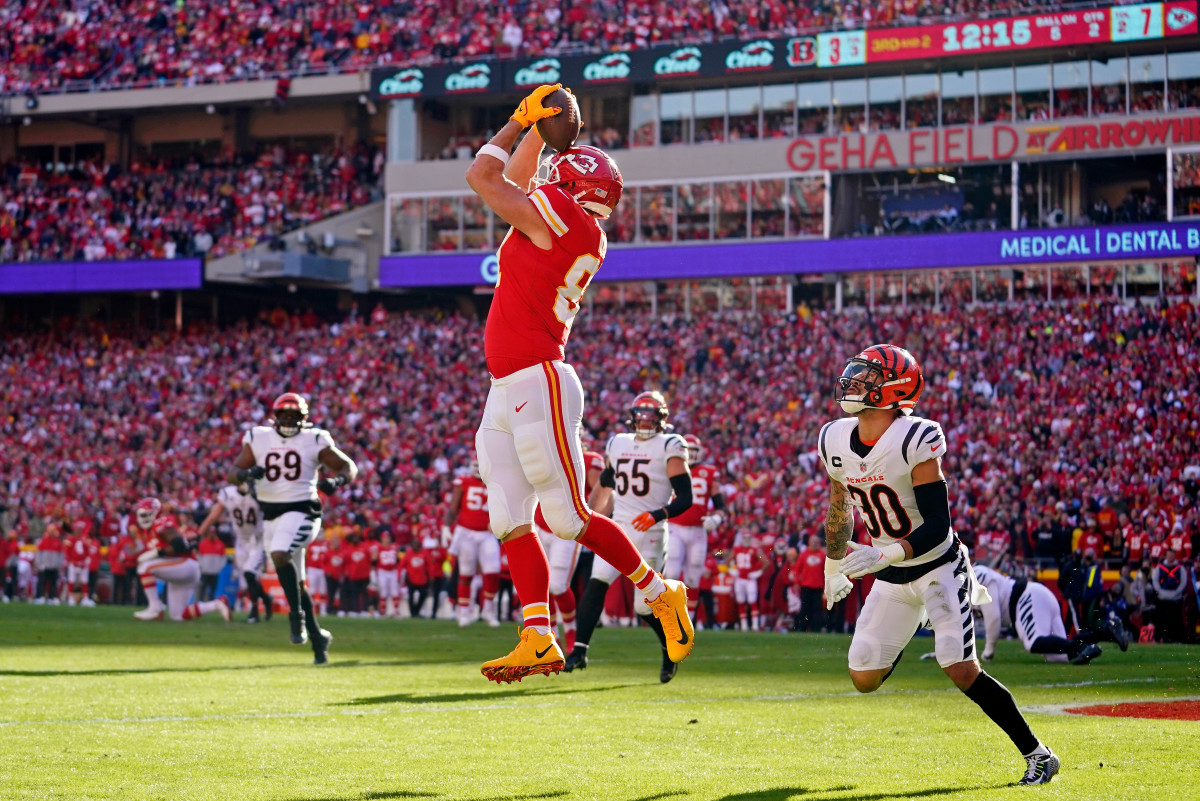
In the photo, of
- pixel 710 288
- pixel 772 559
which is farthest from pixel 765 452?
pixel 710 288

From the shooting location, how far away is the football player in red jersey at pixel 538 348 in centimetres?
650

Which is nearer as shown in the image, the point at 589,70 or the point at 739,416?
the point at 739,416

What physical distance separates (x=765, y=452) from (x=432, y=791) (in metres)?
20.9

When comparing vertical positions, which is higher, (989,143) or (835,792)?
(989,143)

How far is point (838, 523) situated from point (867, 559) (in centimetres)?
78

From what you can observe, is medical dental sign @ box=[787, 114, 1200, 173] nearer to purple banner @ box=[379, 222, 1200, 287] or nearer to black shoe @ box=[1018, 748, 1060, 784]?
purple banner @ box=[379, 222, 1200, 287]

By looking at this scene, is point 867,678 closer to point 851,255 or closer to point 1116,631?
point 1116,631

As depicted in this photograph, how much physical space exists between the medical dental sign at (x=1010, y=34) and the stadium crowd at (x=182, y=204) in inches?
579

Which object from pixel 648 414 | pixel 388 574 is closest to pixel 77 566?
pixel 388 574

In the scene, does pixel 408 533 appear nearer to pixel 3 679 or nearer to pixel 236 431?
pixel 236 431

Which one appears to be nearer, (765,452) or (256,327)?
(765,452)

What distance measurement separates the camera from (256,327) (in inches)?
1634

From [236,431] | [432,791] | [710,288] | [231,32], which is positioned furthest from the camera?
[231,32]

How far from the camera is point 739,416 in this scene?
94.5 ft
